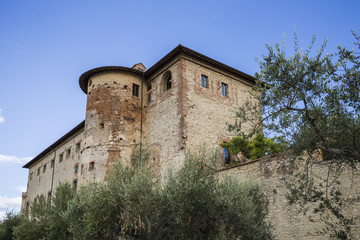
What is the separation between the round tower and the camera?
18.8 m

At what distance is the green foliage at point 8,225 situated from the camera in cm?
2317

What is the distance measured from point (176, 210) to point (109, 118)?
11.2 metres

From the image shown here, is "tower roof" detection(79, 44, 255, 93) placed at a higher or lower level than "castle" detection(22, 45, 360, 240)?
higher

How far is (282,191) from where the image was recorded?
41.4 feet

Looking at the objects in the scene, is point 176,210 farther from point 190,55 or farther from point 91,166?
point 190,55

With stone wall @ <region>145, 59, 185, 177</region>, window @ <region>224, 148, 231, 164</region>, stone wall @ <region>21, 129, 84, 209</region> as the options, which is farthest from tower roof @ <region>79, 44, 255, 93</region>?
window @ <region>224, 148, 231, 164</region>

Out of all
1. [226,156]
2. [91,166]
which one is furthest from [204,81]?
[91,166]

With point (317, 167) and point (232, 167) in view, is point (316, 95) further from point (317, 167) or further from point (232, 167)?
point (232, 167)

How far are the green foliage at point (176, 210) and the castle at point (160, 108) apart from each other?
6475 millimetres

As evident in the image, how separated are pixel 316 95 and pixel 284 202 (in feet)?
20.9

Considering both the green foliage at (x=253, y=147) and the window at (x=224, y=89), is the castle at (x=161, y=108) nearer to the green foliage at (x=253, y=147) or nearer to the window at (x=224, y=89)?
the window at (x=224, y=89)

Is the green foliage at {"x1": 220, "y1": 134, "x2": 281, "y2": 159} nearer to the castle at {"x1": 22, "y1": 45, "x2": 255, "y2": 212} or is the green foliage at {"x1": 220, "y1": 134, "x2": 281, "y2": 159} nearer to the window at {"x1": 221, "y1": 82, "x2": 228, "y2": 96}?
the castle at {"x1": 22, "y1": 45, "x2": 255, "y2": 212}

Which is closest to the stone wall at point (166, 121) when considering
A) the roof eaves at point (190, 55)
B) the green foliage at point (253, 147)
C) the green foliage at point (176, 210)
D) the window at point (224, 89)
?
the roof eaves at point (190, 55)

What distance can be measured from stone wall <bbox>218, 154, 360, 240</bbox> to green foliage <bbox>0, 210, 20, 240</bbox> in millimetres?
18172
